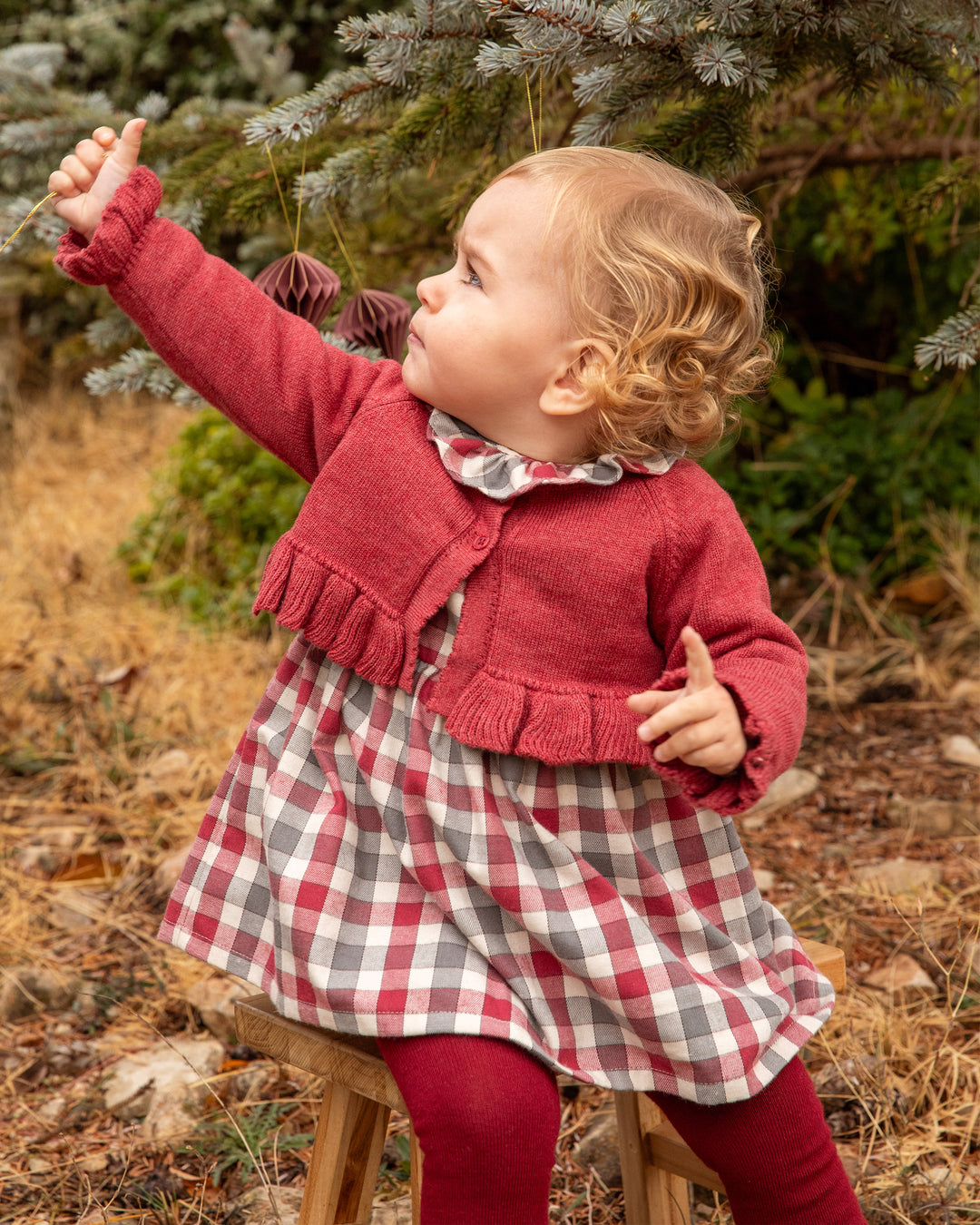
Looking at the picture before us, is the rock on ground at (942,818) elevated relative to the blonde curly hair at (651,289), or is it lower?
lower

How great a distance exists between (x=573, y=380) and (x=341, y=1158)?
3.01 ft

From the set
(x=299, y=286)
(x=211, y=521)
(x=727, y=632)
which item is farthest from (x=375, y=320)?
(x=211, y=521)

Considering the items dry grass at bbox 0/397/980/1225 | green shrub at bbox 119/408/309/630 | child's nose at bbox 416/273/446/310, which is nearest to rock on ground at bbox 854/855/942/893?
dry grass at bbox 0/397/980/1225

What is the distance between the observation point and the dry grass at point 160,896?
1.67 m

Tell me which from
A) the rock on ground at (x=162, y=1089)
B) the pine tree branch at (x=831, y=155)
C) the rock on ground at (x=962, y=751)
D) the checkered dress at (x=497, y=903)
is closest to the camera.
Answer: the checkered dress at (x=497, y=903)

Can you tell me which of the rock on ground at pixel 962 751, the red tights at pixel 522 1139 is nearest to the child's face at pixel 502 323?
the red tights at pixel 522 1139

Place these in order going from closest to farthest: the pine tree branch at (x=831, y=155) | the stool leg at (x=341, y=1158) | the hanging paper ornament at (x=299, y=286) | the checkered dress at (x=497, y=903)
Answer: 1. the checkered dress at (x=497, y=903)
2. the stool leg at (x=341, y=1158)
3. the hanging paper ornament at (x=299, y=286)
4. the pine tree branch at (x=831, y=155)

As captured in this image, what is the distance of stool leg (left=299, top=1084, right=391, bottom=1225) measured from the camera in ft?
4.47

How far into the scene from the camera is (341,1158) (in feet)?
4.50

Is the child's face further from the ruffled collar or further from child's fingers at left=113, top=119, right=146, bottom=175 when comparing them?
child's fingers at left=113, top=119, right=146, bottom=175

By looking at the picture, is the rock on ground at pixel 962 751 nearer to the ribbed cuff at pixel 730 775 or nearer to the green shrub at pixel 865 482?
the green shrub at pixel 865 482

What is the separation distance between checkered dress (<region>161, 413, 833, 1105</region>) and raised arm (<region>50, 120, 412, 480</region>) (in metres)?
0.17

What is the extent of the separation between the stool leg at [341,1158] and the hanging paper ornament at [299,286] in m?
0.93

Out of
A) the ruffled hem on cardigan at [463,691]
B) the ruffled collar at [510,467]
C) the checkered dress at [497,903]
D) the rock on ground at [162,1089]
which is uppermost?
the ruffled collar at [510,467]
